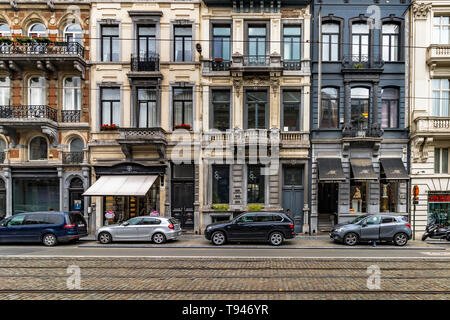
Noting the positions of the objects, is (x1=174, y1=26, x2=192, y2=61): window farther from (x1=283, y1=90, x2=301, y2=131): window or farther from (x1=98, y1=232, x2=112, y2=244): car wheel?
(x1=98, y1=232, x2=112, y2=244): car wheel

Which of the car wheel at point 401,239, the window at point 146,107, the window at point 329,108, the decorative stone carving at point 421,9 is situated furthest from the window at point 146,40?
the car wheel at point 401,239

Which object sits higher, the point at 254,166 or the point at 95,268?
the point at 254,166

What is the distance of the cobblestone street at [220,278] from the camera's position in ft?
21.7

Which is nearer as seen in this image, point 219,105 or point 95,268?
point 95,268

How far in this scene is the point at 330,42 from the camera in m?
17.4

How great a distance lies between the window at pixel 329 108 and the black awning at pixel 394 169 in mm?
3889

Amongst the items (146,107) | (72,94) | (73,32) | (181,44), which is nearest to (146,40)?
(181,44)

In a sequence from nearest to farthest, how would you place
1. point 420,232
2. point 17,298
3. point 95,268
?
point 17,298 < point 95,268 < point 420,232

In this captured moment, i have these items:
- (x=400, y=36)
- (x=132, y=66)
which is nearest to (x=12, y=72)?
(x=132, y=66)

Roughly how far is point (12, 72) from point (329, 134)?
20.5 meters

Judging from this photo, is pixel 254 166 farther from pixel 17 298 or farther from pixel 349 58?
pixel 17 298

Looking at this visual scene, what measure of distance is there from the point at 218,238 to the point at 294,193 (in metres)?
6.37

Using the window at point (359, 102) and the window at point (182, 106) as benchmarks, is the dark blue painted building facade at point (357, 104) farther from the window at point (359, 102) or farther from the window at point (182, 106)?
the window at point (182, 106)

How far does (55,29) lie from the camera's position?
1747cm
